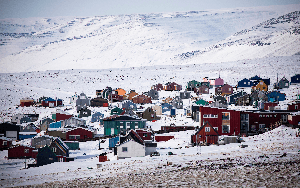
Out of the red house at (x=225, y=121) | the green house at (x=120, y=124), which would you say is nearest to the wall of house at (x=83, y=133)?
the green house at (x=120, y=124)

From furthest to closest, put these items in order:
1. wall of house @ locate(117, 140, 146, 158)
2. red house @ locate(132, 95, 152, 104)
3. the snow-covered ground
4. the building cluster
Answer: red house @ locate(132, 95, 152, 104)
the building cluster
wall of house @ locate(117, 140, 146, 158)
the snow-covered ground

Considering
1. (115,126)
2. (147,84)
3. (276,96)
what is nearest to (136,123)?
(115,126)

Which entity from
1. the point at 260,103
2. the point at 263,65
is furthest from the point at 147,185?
the point at 263,65

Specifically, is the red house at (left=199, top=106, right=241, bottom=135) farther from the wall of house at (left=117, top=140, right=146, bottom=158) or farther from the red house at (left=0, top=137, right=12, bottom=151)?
the red house at (left=0, top=137, right=12, bottom=151)

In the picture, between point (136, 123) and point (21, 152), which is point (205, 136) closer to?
point (136, 123)

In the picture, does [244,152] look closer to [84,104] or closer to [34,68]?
[84,104]

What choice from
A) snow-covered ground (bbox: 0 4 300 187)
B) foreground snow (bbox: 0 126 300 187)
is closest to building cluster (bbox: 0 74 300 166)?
snow-covered ground (bbox: 0 4 300 187)
